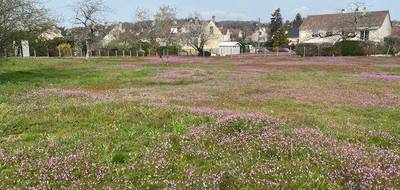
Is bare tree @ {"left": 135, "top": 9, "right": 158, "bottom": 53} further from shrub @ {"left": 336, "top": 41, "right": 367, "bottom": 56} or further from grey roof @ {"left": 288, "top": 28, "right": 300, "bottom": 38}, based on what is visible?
grey roof @ {"left": 288, "top": 28, "right": 300, "bottom": 38}

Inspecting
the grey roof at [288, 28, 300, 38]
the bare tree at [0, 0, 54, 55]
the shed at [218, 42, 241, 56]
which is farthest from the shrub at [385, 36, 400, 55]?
the grey roof at [288, 28, 300, 38]

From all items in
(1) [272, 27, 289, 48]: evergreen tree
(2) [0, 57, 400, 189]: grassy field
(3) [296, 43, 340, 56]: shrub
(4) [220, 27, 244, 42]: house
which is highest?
(4) [220, 27, 244, 42]: house

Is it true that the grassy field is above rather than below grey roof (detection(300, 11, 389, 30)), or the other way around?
below

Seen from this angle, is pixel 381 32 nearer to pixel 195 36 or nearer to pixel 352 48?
pixel 352 48

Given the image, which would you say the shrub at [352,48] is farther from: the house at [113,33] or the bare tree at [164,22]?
the house at [113,33]

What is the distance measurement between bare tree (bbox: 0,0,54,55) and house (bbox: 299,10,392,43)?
78486 millimetres

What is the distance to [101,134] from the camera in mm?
12867

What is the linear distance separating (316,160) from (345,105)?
11.5 m

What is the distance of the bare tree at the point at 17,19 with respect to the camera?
111ft

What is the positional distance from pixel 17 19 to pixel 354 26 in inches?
3326

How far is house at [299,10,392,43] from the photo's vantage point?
106 meters

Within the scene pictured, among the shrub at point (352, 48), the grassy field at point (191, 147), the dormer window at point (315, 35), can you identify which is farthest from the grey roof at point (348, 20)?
the grassy field at point (191, 147)

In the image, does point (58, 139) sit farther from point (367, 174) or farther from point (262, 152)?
point (367, 174)

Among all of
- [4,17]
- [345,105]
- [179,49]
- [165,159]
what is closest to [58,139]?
[165,159]
